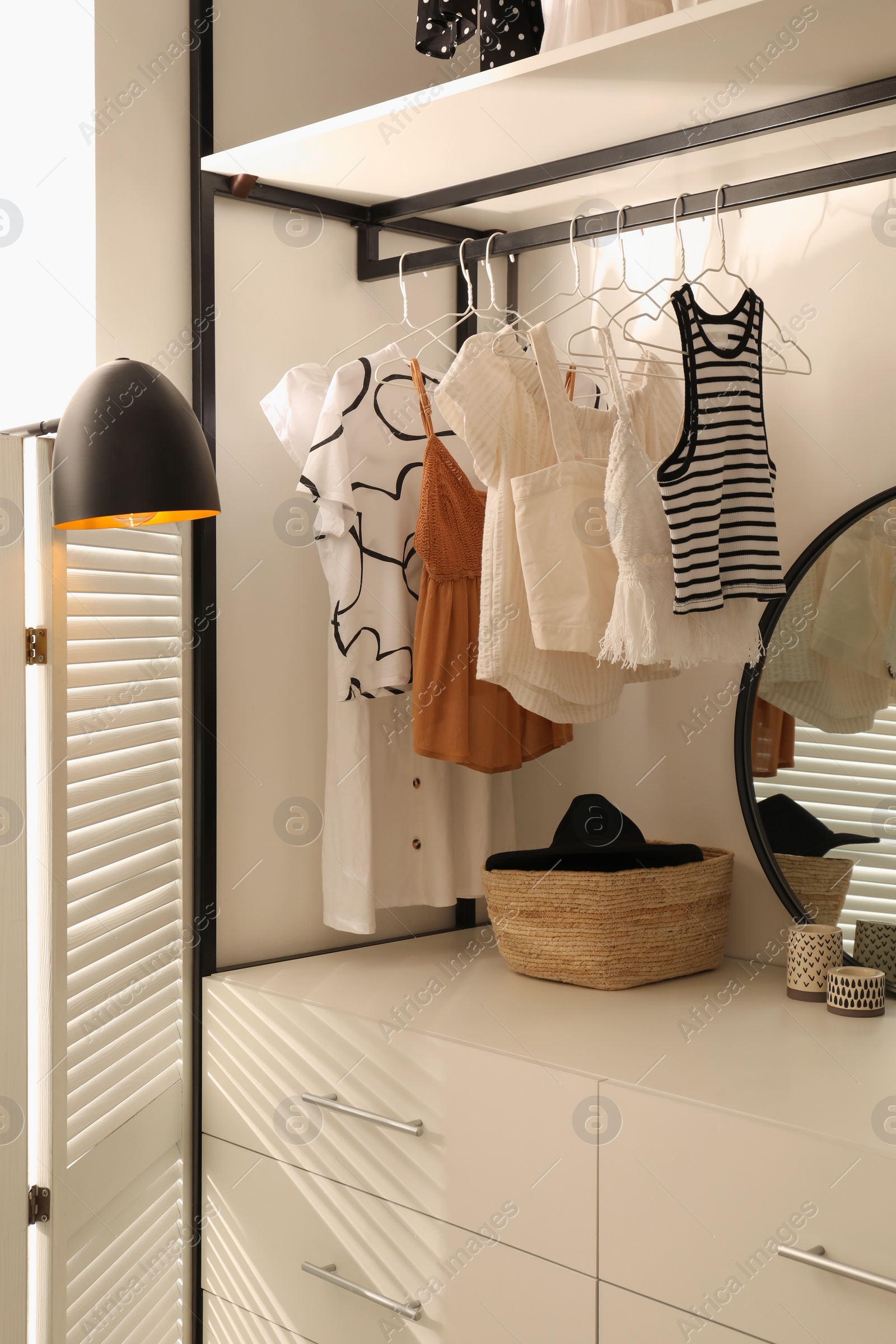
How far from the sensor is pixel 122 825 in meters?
1.75

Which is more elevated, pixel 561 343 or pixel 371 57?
pixel 371 57

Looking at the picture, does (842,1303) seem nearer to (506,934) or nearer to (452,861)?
(506,934)

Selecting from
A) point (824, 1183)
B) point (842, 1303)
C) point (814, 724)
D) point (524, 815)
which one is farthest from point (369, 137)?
point (842, 1303)

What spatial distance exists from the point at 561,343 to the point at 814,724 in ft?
2.85

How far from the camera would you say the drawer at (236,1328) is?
1800 millimetres

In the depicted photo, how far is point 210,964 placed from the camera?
1.94 meters

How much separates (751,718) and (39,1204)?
49.8 inches

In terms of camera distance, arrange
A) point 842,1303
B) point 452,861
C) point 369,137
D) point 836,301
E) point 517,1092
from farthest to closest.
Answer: point 452,861 < point 836,301 < point 369,137 < point 517,1092 < point 842,1303

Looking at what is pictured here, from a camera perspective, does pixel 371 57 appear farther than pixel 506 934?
Yes

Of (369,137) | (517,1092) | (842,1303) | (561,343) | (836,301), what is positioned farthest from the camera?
(561,343)

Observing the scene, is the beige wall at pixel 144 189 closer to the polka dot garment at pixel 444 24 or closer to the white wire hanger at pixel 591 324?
the polka dot garment at pixel 444 24

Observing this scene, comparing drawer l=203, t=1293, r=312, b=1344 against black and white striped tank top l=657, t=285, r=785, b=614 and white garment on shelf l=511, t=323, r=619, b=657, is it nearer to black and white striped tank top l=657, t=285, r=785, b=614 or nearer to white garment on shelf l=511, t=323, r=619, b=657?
white garment on shelf l=511, t=323, r=619, b=657

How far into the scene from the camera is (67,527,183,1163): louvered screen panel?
1647mm

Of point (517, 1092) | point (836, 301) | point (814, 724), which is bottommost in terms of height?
point (517, 1092)
